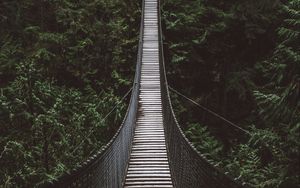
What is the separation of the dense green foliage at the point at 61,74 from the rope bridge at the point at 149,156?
→ 1.37 m

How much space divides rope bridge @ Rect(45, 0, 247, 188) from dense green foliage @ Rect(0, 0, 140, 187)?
1365 mm

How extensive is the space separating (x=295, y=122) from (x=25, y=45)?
1362 cm

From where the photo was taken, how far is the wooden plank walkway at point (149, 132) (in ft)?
29.4

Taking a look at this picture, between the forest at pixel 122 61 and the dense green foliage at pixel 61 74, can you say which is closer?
the dense green foliage at pixel 61 74

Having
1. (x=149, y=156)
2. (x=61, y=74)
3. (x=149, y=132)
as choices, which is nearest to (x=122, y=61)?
(x=61, y=74)

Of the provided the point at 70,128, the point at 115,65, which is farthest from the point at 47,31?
the point at 70,128

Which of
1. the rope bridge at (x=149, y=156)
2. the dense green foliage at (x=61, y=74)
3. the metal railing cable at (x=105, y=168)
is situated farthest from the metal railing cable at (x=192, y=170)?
the dense green foliage at (x=61, y=74)

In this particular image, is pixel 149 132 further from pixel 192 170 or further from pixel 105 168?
pixel 105 168

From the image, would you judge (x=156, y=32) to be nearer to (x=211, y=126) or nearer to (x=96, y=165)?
(x=211, y=126)

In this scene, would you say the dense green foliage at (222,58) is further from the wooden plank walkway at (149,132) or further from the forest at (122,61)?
the wooden plank walkway at (149,132)

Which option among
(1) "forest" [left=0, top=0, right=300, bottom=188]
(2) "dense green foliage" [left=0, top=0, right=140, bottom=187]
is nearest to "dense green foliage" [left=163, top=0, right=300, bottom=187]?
(1) "forest" [left=0, top=0, right=300, bottom=188]

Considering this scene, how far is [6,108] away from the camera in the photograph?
13.3 meters

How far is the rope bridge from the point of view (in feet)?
17.6

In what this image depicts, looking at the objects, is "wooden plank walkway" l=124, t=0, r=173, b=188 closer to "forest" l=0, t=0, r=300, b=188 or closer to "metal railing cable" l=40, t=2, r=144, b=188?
"metal railing cable" l=40, t=2, r=144, b=188
